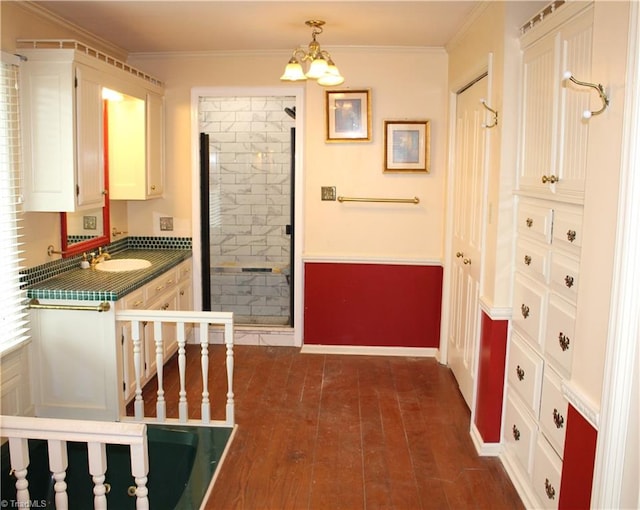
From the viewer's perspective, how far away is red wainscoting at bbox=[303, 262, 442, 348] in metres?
4.50

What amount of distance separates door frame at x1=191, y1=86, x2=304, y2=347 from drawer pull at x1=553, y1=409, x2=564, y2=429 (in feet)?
8.50

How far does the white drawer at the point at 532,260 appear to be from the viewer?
2.43m

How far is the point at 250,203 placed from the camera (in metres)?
5.54

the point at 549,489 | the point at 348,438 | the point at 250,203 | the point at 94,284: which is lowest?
the point at 348,438

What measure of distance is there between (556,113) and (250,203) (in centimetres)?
361

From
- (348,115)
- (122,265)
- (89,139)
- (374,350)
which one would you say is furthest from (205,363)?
(348,115)

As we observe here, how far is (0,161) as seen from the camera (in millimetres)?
Answer: 2908

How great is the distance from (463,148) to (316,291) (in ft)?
5.25

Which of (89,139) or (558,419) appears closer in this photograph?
(558,419)

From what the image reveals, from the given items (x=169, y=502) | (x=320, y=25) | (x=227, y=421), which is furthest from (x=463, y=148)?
(x=169, y=502)

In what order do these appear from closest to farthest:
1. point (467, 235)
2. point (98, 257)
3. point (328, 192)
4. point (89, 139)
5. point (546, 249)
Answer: point (546, 249) → point (89, 139) → point (467, 235) → point (98, 257) → point (328, 192)

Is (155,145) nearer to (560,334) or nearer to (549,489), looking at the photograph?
(560,334)

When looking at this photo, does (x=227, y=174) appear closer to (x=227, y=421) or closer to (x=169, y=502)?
(x=227, y=421)

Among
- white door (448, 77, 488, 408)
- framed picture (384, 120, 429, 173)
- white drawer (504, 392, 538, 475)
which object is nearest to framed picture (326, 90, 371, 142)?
framed picture (384, 120, 429, 173)
